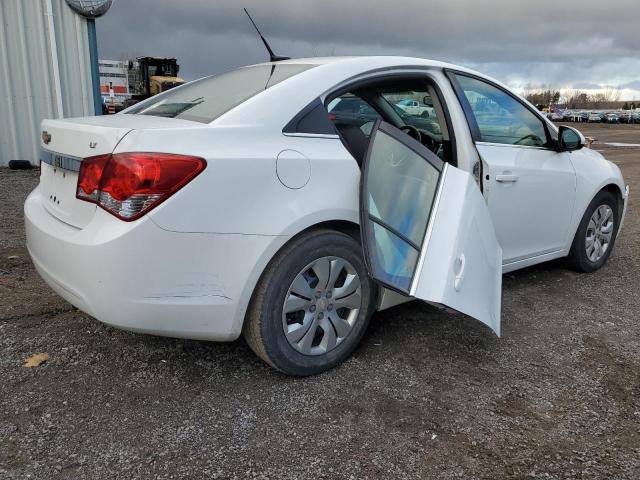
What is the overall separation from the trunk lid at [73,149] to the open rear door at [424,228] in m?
0.99

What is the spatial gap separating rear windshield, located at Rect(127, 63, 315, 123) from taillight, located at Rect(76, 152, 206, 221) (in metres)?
0.37

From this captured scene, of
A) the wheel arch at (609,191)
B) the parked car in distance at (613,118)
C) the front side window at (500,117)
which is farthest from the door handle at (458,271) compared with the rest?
the parked car in distance at (613,118)

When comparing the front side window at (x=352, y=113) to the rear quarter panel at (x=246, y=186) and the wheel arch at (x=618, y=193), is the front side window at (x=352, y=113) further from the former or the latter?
the wheel arch at (x=618, y=193)

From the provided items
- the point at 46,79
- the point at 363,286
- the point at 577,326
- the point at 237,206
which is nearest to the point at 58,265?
the point at 237,206

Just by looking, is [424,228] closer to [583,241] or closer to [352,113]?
[352,113]

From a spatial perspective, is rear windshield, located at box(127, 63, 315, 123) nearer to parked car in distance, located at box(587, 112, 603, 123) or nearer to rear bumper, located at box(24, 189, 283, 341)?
rear bumper, located at box(24, 189, 283, 341)

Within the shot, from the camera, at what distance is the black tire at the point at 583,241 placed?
4398 millimetres

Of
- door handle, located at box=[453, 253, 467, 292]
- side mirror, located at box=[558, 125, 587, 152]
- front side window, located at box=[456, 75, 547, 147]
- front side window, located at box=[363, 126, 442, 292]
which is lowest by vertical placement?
door handle, located at box=[453, 253, 467, 292]

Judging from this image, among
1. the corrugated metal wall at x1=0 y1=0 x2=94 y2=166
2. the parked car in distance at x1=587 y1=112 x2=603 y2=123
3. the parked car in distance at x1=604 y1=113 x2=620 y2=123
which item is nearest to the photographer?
the corrugated metal wall at x1=0 y1=0 x2=94 y2=166

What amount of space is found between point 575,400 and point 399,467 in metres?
1.07

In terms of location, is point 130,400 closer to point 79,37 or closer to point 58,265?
point 58,265

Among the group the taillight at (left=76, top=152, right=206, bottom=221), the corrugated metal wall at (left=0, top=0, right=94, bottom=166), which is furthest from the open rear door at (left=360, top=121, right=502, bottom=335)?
the corrugated metal wall at (left=0, top=0, right=94, bottom=166)

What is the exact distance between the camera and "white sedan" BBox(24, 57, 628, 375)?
2275mm

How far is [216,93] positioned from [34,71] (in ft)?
26.0
